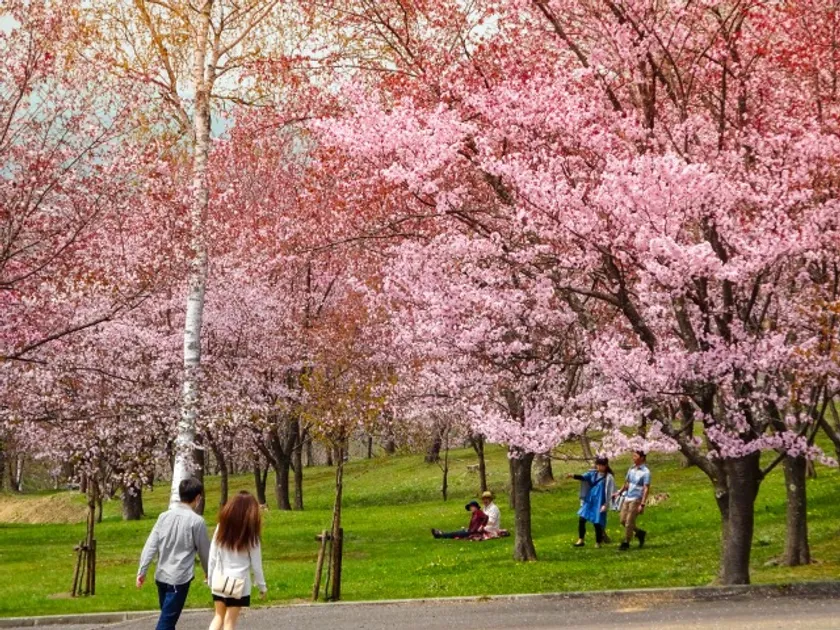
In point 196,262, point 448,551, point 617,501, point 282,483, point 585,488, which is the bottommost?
point 448,551

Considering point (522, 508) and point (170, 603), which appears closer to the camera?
point (170, 603)

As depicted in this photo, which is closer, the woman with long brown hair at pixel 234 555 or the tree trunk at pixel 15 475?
the woman with long brown hair at pixel 234 555

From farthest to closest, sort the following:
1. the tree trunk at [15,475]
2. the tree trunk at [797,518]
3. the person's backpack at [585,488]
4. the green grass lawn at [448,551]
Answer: the tree trunk at [15,475] < the person's backpack at [585,488] < the green grass lawn at [448,551] < the tree trunk at [797,518]

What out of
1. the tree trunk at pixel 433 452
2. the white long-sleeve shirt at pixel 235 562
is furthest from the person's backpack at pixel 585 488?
the tree trunk at pixel 433 452

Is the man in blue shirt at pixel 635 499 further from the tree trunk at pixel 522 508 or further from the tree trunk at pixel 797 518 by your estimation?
the tree trunk at pixel 797 518

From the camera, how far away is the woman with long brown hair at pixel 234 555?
9.84m

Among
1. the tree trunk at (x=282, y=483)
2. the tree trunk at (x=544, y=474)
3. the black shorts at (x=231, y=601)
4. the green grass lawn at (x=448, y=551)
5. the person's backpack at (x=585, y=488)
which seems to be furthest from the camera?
the tree trunk at (x=544, y=474)

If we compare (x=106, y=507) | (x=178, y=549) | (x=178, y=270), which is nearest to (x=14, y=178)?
(x=178, y=270)

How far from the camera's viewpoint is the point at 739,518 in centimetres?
1519

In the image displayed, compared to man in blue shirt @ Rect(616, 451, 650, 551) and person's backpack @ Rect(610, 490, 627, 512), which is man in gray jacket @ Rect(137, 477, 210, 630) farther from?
person's backpack @ Rect(610, 490, 627, 512)

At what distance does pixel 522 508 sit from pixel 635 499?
7.80ft

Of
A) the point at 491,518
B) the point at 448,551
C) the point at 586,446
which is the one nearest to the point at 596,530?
the point at 448,551

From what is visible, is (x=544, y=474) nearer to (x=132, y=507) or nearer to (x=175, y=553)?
(x=132, y=507)

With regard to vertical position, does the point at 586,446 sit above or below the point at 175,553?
above
